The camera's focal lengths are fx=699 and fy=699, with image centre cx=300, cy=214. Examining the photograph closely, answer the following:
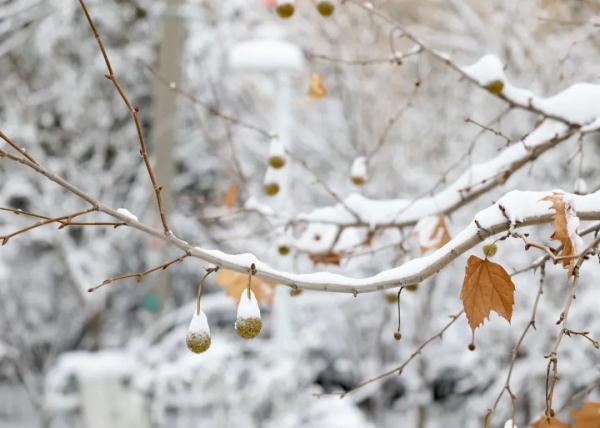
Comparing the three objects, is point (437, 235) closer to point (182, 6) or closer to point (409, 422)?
point (182, 6)

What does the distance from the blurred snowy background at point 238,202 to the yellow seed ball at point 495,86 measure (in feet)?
10.1

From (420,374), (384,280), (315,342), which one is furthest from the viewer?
(315,342)

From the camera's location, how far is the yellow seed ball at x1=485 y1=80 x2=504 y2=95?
1.71 meters

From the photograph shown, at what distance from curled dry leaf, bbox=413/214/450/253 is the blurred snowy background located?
9.92ft

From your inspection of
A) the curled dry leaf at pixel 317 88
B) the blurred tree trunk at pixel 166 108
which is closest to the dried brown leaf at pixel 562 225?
the curled dry leaf at pixel 317 88

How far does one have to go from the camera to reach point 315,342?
6973mm

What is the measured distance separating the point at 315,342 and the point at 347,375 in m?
0.79

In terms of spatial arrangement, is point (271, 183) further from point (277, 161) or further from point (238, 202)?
point (238, 202)

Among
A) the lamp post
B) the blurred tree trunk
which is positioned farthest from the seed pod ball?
the blurred tree trunk

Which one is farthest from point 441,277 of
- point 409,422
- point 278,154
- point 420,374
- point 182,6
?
point 278,154

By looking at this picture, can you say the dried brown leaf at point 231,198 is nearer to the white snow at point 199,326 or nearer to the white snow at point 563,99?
the white snow at point 563,99

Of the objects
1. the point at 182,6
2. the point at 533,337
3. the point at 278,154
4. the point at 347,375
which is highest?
the point at 182,6

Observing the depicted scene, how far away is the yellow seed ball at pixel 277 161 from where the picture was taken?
194 centimetres

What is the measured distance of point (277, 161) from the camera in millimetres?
1946
